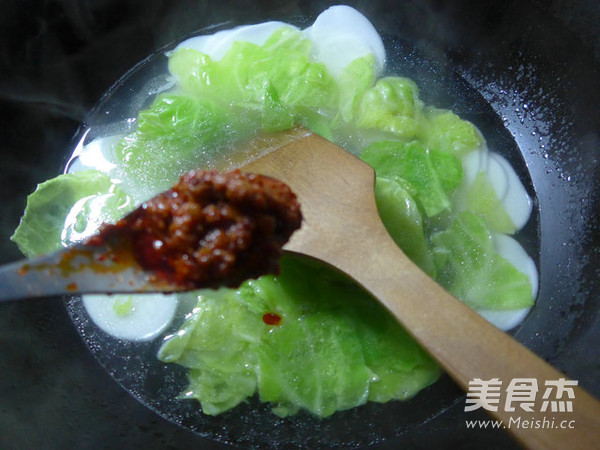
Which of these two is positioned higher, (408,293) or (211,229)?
(211,229)

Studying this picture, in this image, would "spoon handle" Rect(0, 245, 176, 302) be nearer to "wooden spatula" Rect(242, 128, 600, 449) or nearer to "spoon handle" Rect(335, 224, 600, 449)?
"wooden spatula" Rect(242, 128, 600, 449)

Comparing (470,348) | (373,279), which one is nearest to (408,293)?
(373,279)

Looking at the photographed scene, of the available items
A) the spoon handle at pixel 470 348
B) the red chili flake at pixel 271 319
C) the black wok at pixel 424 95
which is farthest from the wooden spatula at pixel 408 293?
the black wok at pixel 424 95

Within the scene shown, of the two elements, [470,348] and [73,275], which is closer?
[73,275]

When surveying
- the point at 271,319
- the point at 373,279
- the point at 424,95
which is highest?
the point at 424,95

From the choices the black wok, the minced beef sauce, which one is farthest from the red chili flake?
the minced beef sauce

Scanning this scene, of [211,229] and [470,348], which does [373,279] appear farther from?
[211,229]

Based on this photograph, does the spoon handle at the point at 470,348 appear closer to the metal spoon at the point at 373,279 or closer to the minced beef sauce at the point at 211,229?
the metal spoon at the point at 373,279

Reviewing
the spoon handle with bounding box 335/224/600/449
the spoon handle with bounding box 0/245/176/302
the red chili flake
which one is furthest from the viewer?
the red chili flake
